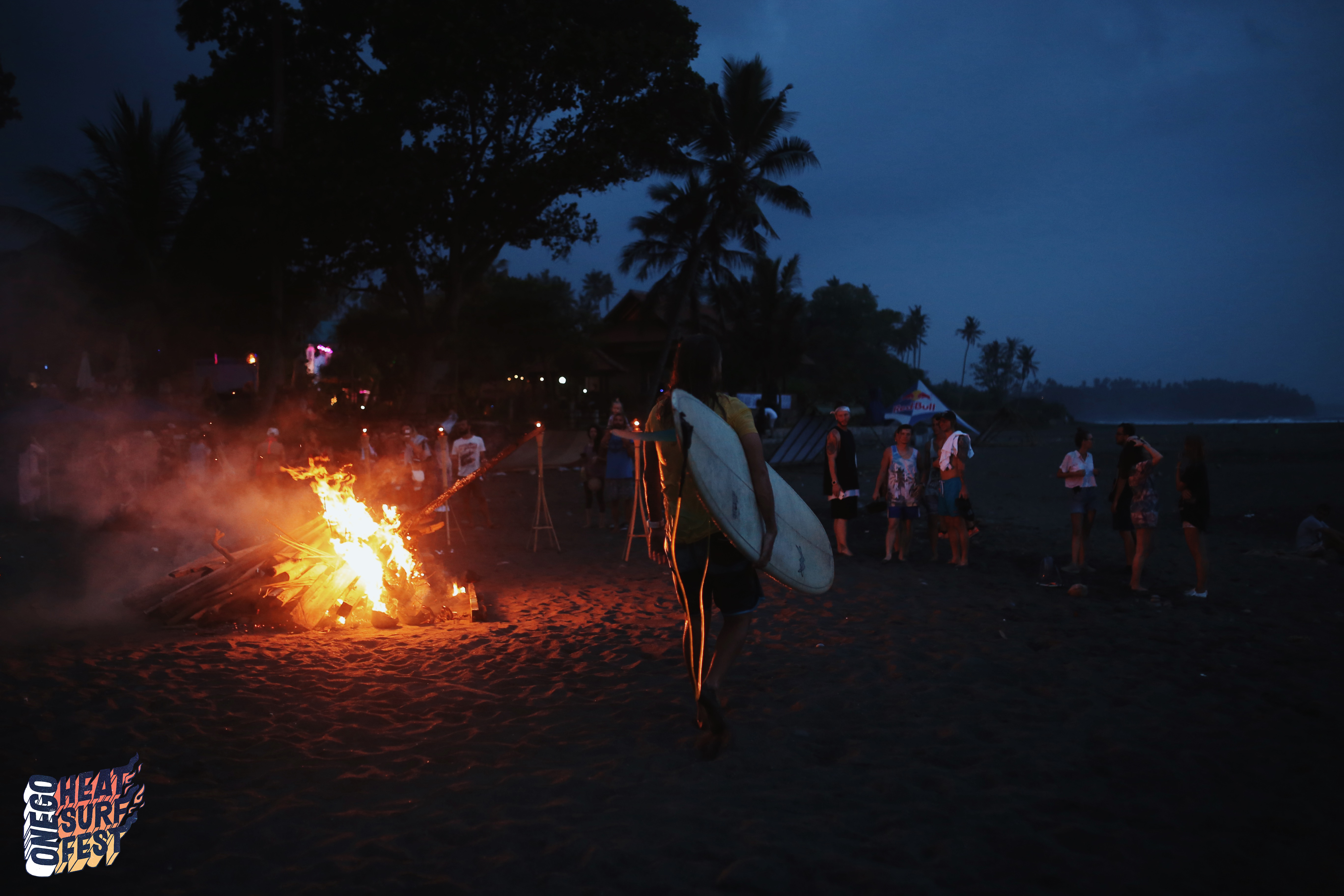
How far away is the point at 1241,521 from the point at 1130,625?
27.9 feet

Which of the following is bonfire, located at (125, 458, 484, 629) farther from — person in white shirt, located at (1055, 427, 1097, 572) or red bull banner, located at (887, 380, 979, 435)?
red bull banner, located at (887, 380, 979, 435)

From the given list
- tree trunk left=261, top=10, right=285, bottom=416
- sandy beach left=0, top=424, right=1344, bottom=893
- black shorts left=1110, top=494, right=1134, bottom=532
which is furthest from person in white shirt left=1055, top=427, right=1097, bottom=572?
tree trunk left=261, top=10, right=285, bottom=416

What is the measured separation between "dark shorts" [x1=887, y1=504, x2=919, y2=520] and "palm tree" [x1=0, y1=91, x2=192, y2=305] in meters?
22.1

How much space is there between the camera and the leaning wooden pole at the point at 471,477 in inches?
334

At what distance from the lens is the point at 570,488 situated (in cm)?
1909

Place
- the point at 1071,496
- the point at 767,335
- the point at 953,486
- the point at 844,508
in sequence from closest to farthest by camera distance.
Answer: the point at 953,486
the point at 1071,496
the point at 844,508
the point at 767,335

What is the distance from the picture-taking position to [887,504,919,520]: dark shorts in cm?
930

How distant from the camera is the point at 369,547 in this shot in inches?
290

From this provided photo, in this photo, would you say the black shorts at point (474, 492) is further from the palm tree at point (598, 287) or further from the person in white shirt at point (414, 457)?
the palm tree at point (598, 287)

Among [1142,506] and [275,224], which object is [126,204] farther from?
[1142,506]

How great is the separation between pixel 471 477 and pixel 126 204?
19.6m

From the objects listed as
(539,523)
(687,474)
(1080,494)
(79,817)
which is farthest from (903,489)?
(79,817)

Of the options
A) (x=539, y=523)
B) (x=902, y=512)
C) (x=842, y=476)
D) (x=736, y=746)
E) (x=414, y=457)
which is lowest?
(x=736, y=746)

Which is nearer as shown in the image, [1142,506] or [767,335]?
[1142,506]
